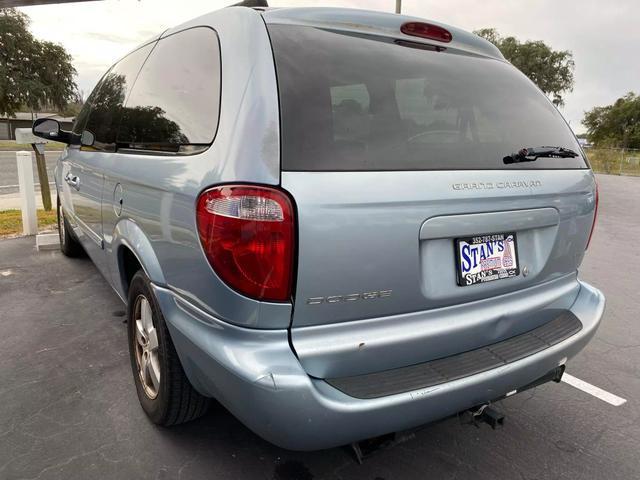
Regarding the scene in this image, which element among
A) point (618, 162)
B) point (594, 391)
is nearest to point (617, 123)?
point (618, 162)

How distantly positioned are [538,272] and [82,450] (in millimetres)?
2206

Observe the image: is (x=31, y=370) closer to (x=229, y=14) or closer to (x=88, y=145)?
(x=88, y=145)

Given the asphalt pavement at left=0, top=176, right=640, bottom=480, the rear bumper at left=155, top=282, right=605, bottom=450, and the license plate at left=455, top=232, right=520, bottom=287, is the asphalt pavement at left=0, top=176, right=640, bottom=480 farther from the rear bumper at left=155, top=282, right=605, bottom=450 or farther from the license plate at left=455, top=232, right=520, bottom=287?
the license plate at left=455, top=232, right=520, bottom=287

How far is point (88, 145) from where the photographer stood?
10.8 feet

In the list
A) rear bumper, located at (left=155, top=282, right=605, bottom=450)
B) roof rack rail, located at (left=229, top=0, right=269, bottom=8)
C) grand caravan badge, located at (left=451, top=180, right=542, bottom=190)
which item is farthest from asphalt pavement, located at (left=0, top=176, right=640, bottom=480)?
roof rack rail, located at (left=229, top=0, right=269, bottom=8)

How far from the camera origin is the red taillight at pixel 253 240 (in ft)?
4.95

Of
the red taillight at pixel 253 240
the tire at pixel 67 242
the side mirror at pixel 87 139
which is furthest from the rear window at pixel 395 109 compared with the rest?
the tire at pixel 67 242

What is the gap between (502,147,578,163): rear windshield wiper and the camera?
6.59 feet

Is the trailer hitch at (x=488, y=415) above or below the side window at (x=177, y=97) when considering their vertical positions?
below

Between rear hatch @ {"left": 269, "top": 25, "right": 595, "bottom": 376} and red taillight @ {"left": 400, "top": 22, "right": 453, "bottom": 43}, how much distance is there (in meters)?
0.07

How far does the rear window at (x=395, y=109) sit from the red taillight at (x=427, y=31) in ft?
0.25

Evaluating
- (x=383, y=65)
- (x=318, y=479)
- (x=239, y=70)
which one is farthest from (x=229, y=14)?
(x=318, y=479)

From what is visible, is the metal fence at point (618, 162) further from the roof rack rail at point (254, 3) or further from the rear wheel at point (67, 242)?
the roof rack rail at point (254, 3)

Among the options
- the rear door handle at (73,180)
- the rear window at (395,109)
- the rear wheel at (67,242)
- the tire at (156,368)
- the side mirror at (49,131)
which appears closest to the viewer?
the rear window at (395,109)
